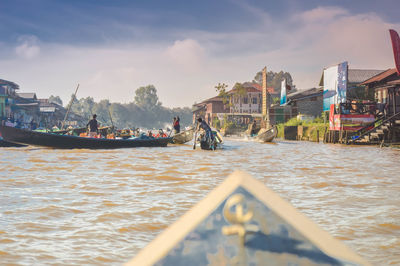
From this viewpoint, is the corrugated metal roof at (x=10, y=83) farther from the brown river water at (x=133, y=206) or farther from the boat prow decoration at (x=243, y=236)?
the boat prow decoration at (x=243, y=236)

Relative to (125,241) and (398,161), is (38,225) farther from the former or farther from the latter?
(398,161)

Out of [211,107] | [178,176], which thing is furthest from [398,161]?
[211,107]

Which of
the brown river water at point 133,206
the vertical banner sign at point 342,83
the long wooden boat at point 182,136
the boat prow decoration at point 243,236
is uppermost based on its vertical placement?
the vertical banner sign at point 342,83

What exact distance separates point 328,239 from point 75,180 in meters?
8.69

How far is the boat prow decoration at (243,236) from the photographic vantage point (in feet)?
5.09

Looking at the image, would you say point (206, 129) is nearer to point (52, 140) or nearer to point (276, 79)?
point (52, 140)

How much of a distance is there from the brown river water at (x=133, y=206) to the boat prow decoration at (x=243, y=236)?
249 centimetres

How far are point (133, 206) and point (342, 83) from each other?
23131mm

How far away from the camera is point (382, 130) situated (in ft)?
73.8

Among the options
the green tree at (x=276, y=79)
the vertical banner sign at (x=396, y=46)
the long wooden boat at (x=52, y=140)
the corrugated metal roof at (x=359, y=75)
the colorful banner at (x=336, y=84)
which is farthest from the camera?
the green tree at (x=276, y=79)

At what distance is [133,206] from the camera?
21.2 feet

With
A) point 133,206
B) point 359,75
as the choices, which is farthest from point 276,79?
point 133,206

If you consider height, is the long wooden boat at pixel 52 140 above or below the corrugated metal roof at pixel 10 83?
below

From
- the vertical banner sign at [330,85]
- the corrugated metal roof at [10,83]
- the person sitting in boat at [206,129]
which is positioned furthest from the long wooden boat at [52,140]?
the corrugated metal roof at [10,83]
